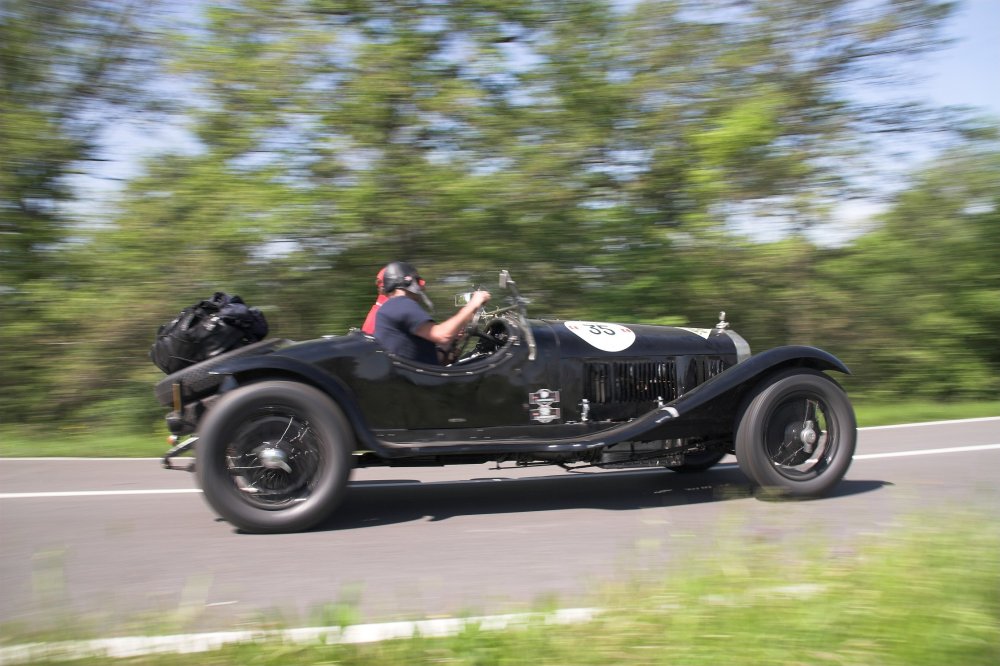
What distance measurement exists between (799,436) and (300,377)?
3.04m

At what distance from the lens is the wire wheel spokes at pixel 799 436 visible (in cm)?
550

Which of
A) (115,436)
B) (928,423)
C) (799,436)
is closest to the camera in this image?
(799,436)

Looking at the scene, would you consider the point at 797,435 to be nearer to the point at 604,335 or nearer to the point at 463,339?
the point at 604,335

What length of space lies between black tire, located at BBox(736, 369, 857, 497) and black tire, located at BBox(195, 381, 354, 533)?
2392mm

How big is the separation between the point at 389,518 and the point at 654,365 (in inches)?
76.7

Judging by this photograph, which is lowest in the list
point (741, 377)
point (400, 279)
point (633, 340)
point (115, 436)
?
point (115, 436)

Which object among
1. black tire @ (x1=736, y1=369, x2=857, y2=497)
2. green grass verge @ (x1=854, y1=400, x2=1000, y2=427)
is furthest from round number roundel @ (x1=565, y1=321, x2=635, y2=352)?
green grass verge @ (x1=854, y1=400, x2=1000, y2=427)

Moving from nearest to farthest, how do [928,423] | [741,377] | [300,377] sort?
1. [300,377]
2. [741,377]
3. [928,423]

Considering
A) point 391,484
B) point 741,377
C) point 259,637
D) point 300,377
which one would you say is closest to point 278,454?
point 300,377

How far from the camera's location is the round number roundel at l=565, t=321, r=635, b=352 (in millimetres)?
5656

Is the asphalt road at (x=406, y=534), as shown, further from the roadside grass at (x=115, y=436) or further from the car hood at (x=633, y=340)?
the car hood at (x=633, y=340)

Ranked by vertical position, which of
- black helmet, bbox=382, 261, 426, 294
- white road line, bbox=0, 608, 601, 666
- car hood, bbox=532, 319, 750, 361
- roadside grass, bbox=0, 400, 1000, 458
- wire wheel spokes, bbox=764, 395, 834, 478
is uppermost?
black helmet, bbox=382, 261, 426, 294

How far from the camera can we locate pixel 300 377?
16.2 ft

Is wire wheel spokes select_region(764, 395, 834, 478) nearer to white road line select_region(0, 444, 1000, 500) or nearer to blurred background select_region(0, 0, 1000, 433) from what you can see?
white road line select_region(0, 444, 1000, 500)
